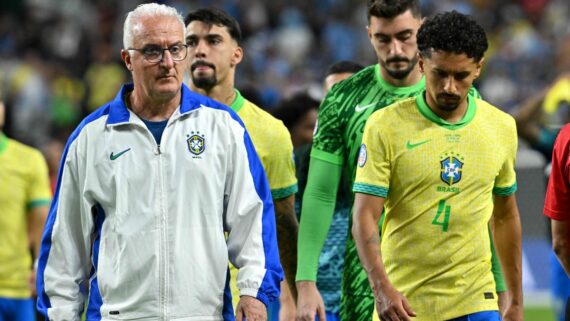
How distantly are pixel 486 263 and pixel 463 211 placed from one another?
0.32 meters

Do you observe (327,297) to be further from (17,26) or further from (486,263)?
(17,26)

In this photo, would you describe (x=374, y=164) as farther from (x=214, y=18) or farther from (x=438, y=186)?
(x=214, y=18)

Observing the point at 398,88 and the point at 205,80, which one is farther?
the point at 205,80

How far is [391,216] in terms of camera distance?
20.2 feet

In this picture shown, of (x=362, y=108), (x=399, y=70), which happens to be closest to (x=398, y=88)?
(x=399, y=70)

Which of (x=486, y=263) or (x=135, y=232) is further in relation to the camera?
(x=486, y=263)

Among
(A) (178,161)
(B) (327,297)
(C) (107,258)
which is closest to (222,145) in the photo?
(A) (178,161)

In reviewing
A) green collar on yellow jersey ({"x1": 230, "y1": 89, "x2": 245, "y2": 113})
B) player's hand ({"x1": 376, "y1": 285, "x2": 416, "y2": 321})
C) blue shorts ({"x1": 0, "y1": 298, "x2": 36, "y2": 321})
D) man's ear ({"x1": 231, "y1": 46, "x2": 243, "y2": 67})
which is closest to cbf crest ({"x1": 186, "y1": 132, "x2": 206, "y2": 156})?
player's hand ({"x1": 376, "y1": 285, "x2": 416, "y2": 321})

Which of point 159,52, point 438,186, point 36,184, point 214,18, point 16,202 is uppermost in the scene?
point 214,18

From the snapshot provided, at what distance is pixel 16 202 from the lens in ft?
32.3

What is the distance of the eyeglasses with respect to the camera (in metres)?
5.69

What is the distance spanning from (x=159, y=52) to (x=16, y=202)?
4501 mm

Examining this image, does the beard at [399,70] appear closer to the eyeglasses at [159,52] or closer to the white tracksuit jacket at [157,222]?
the white tracksuit jacket at [157,222]

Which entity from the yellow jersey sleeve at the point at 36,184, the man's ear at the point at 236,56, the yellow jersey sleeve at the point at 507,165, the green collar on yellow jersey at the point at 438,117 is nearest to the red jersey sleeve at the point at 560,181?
the yellow jersey sleeve at the point at 507,165
